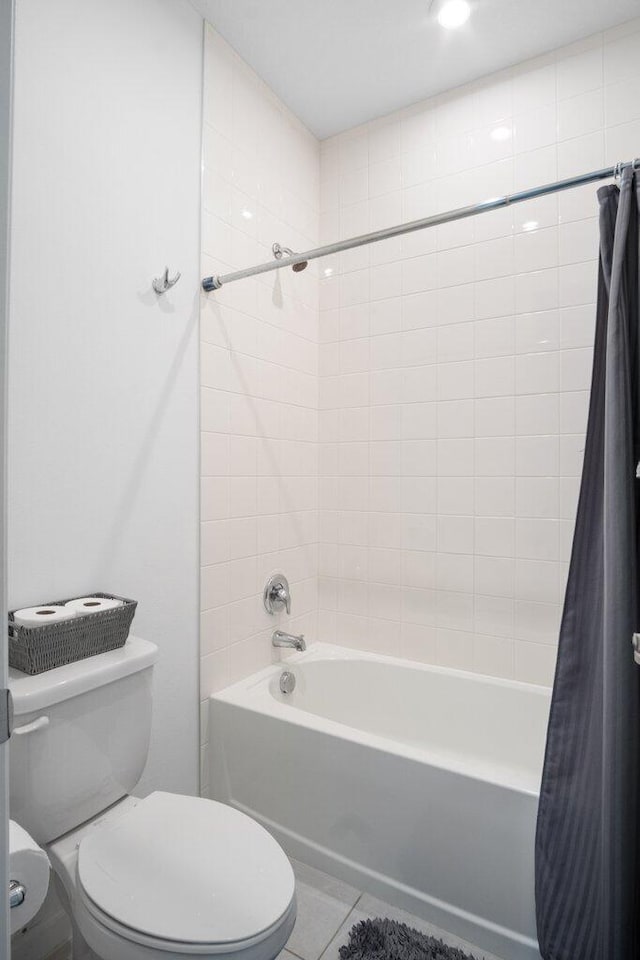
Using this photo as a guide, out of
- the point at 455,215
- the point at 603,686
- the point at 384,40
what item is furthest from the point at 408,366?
the point at 603,686

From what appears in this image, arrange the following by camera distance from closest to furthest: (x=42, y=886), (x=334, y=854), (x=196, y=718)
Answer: (x=42, y=886)
(x=334, y=854)
(x=196, y=718)

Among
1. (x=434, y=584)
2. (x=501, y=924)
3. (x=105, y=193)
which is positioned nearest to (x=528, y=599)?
(x=434, y=584)

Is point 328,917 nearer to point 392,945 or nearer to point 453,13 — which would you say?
point 392,945

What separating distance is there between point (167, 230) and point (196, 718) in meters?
1.68

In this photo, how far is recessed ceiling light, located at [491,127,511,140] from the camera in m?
2.03

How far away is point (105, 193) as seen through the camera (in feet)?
4.80

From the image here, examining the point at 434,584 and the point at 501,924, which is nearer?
the point at 501,924

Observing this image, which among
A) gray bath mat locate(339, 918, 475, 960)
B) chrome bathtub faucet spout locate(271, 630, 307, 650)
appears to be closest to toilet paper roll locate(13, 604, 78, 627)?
chrome bathtub faucet spout locate(271, 630, 307, 650)

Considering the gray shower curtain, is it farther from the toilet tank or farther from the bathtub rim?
the toilet tank

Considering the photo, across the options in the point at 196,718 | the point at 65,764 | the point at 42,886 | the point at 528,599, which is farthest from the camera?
the point at 528,599

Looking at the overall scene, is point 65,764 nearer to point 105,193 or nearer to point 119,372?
point 119,372

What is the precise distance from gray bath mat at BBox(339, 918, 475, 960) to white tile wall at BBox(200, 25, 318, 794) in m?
0.71

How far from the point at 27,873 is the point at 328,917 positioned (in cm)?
105

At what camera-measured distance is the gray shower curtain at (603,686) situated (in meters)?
1.09
